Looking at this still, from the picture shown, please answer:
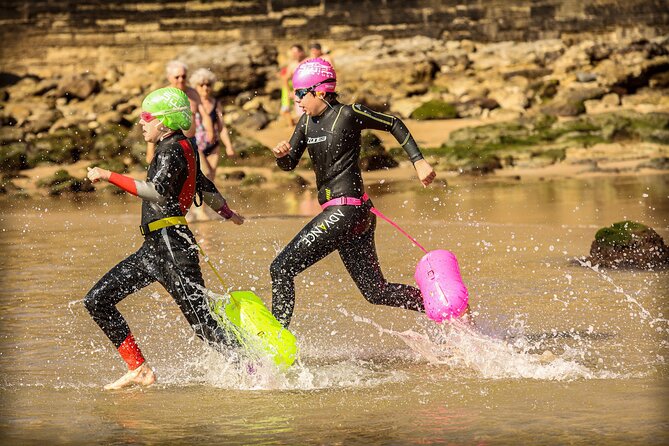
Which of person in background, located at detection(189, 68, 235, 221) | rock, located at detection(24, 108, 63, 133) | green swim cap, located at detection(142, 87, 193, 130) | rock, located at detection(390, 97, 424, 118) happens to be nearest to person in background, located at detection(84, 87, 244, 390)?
green swim cap, located at detection(142, 87, 193, 130)

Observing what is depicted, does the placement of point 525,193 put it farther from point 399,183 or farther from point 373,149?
point 373,149

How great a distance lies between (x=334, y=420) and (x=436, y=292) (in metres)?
1.56

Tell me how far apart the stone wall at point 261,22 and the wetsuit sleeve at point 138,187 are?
28.4 m

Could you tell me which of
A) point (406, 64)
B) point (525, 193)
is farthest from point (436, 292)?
point (406, 64)

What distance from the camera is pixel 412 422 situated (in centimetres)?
620

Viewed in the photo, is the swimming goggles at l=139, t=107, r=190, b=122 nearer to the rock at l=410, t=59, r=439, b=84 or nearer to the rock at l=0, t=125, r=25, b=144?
the rock at l=0, t=125, r=25, b=144

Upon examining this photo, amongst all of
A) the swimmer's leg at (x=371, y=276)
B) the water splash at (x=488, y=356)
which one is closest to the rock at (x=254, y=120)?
the water splash at (x=488, y=356)

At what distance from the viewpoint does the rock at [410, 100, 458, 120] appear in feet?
88.2

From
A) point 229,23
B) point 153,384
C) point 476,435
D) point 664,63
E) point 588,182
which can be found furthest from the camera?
point 229,23

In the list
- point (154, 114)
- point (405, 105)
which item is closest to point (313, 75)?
point (154, 114)

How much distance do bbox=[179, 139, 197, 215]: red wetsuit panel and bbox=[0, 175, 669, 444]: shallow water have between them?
930mm

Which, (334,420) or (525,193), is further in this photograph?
(525,193)

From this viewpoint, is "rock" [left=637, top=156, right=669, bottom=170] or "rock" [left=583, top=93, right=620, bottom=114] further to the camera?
"rock" [left=583, top=93, right=620, bottom=114]

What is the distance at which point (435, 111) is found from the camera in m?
27.1
